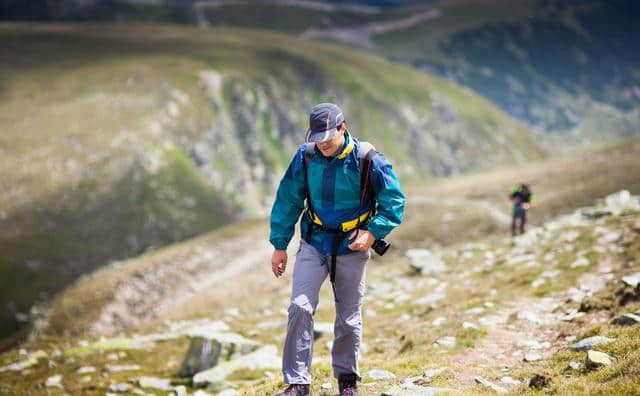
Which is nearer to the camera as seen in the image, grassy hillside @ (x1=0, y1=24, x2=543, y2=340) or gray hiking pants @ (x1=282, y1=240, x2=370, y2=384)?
gray hiking pants @ (x1=282, y1=240, x2=370, y2=384)

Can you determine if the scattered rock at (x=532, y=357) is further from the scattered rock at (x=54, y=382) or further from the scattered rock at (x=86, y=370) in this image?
the scattered rock at (x=54, y=382)

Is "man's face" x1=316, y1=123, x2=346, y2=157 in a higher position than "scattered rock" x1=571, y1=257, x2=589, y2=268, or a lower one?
higher

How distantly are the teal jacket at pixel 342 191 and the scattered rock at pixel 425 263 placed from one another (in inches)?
746

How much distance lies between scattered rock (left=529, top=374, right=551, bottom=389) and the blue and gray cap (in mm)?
5277

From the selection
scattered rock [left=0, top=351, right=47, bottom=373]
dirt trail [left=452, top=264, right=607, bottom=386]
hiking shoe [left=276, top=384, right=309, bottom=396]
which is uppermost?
hiking shoe [left=276, top=384, right=309, bottom=396]

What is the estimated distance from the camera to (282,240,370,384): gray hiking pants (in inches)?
325

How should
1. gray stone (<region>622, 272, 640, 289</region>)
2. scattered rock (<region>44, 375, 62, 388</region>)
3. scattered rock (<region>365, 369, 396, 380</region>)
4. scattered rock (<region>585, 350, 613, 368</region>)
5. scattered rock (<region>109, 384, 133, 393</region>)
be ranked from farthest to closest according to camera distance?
scattered rock (<region>44, 375, 62, 388</region>) → scattered rock (<region>109, 384, 133, 393</region>) → gray stone (<region>622, 272, 640, 289</region>) → scattered rock (<region>365, 369, 396, 380</region>) → scattered rock (<region>585, 350, 613, 368</region>)

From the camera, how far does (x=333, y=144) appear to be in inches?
325

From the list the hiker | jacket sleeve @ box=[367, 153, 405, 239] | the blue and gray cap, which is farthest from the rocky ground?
the blue and gray cap

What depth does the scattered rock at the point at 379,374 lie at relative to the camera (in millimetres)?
10151

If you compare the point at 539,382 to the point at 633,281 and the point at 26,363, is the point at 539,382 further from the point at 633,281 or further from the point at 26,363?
the point at 26,363

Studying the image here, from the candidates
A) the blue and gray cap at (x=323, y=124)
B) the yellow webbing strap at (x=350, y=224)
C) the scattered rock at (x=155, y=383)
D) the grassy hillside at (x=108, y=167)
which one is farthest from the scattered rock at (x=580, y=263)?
the grassy hillside at (x=108, y=167)

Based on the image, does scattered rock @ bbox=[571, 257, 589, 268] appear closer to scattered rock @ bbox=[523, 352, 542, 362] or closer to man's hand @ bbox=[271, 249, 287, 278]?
scattered rock @ bbox=[523, 352, 542, 362]

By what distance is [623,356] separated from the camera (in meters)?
8.45
